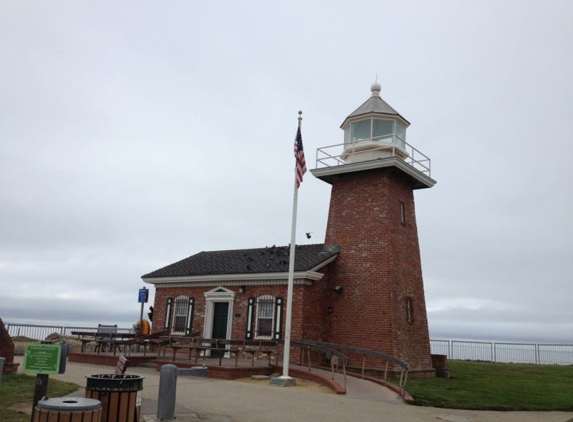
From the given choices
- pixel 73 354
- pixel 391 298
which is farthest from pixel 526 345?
pixel 73 354

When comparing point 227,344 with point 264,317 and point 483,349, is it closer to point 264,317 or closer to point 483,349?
point 264,317

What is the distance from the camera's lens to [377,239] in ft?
60.2

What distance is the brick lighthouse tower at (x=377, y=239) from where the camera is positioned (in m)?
17.8

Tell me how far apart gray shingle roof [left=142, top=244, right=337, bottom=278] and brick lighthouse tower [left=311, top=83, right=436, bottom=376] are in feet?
3.59

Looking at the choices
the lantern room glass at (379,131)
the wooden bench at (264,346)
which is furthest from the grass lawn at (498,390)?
the lantern room glass at (379,131)

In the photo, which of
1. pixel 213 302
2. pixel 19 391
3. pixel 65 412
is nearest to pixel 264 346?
pixel 213 302

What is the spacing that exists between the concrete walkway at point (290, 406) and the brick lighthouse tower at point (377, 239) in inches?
175

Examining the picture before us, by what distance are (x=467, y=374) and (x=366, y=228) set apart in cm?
657

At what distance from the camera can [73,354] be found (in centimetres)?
1831

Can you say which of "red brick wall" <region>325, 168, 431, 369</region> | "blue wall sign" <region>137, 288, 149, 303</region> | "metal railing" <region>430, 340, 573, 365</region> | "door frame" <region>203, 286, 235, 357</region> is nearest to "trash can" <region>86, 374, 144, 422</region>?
"red brick wall" <region>325, 168, 431, 369</region>

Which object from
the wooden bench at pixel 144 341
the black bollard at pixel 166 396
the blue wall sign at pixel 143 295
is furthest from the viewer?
the blue wall sign at pixel 143 295

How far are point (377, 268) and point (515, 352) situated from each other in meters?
13.0

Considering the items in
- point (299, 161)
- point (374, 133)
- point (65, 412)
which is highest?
point (374, 133)

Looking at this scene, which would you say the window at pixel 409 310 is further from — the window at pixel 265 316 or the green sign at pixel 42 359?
the green sign at pixel 42 359
